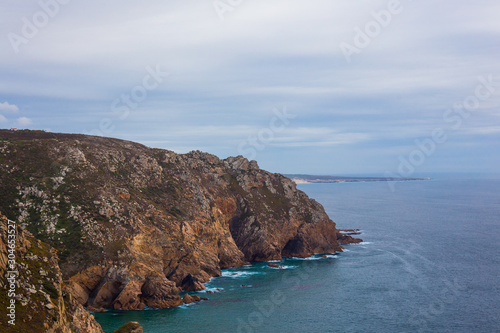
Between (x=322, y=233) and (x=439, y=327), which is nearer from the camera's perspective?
(x=439, y=327)

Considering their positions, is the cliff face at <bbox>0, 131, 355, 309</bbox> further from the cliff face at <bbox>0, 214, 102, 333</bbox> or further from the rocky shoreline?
the cliff face at <bbox>0, 214, 102, 333</bbox>

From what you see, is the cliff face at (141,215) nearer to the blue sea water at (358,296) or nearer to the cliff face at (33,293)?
the blue sea water at (358,296)

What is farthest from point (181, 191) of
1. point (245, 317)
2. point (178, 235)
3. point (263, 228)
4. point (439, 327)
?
point (439, 327)

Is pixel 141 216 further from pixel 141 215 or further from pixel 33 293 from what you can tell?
pixel 33 293

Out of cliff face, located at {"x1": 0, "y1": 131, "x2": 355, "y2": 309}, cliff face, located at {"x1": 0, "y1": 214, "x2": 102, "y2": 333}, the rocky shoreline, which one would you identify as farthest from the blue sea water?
cliff face, located at {"x1": 0, "y1": 214, "x2": 102, "y2": 333}

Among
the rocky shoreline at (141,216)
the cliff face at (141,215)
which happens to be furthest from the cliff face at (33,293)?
the cliff face at (141,215)

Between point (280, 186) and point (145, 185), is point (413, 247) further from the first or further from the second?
point (145, 185)
